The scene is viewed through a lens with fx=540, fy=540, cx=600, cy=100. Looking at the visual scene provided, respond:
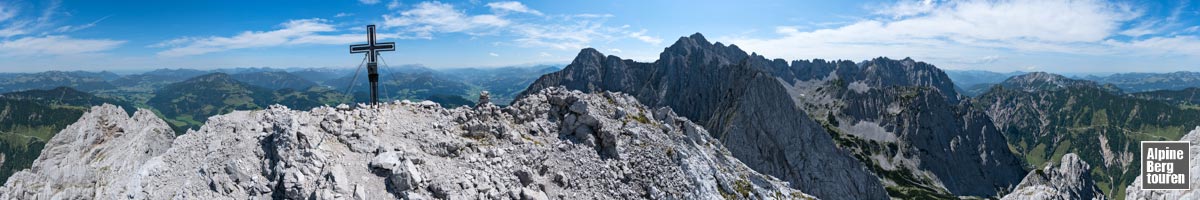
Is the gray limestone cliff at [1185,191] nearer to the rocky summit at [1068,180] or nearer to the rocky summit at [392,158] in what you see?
the rocky summit at [392,158]

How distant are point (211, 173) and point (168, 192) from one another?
1.45m

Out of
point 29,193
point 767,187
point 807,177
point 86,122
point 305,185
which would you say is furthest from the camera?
point 807,177

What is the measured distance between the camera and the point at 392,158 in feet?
71.3

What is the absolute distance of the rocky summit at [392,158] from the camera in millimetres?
20516

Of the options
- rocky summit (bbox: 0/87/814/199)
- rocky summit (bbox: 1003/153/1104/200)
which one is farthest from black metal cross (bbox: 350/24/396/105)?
rocky summit (bbox: 1003/153/1104/200)

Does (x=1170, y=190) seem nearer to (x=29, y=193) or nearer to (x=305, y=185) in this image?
(x=305, y=185)

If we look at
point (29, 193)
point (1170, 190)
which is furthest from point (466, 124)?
point (1170, 190)

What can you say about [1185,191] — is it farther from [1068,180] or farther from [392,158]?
[1068,180]

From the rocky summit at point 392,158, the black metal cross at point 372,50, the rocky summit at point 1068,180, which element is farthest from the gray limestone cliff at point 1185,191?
the rocky summit at point 1068,180

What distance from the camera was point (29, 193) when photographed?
870 inches

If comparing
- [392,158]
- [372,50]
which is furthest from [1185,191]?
[372,50]

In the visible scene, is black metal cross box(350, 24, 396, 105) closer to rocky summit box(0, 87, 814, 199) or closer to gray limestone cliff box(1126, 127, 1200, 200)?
rocky summit box(0, 87, 814, 199)

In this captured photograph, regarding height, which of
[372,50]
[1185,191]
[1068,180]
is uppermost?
[372,50]

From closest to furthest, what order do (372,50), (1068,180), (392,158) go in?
(392,158), (372,50), (1068,180)
